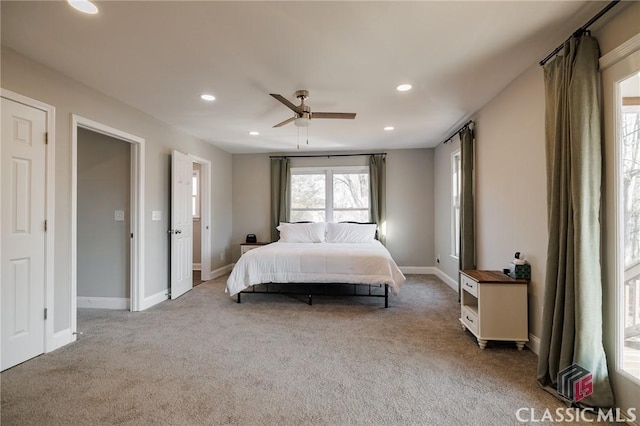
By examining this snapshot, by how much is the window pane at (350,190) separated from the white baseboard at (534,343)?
3.80 m

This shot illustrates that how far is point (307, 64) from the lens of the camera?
251 centimetres

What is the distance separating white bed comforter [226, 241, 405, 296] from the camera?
3768 mm

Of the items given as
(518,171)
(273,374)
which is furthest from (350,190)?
(273,374)

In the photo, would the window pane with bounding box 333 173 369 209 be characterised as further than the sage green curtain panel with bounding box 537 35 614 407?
Yes

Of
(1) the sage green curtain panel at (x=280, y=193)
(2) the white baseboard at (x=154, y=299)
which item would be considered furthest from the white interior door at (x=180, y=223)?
(1) the sage green curtain panel at (x=280, y=193)

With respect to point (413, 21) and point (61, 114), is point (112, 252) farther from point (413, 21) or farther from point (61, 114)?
point (413, 21)

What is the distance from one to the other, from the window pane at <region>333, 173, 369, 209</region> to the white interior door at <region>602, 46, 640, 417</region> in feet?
14.3

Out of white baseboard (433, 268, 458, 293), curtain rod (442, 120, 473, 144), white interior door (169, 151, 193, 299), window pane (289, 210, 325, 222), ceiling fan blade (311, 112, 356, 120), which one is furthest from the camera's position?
window pane (289, 210, 325, 222)

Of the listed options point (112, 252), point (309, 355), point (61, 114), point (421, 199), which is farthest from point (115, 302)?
point (421, 199)

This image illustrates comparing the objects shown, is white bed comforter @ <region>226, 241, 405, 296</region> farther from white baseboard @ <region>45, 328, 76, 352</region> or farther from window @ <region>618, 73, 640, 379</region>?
window @ <region>618, 73, 640, 379</region>

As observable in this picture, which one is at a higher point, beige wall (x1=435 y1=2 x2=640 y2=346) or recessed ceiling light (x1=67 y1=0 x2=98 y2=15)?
recessed ceiling light (x1=67 y1=0 x2=98 y2=15)

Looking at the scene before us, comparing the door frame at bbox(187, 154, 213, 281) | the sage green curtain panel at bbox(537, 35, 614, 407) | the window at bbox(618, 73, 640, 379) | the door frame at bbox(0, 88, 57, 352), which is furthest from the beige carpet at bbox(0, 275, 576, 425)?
the door frame at bbox(187, 154, 213, 281)

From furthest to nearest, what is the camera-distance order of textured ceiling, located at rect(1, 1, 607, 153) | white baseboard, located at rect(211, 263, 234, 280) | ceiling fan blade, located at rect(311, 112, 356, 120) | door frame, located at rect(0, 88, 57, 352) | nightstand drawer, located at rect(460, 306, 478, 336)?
1. white baseboard, located at rect(211, 263, 234, 280)
2. ceiling fan blade, located at rect(311, 112, 356, 120)
3. nightstand drawer, located at rect(460, 306, 478, 336)
4. door frame, located at rect(0, 88, 57, 352)
5. textured ceiling, located at rect(1, 1, 607, 153)

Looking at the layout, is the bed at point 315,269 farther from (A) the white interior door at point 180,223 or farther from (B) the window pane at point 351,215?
(B) the window pane at point 351,215
